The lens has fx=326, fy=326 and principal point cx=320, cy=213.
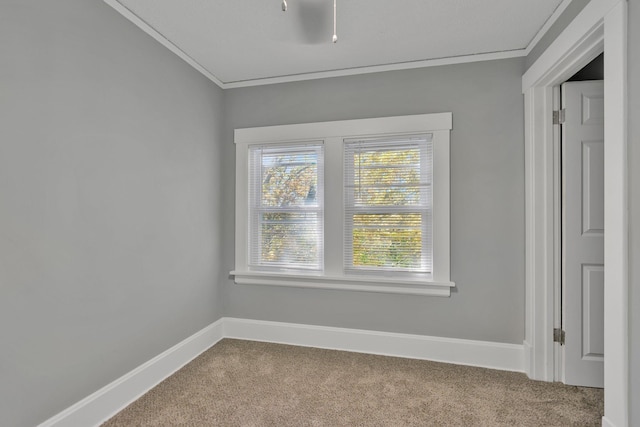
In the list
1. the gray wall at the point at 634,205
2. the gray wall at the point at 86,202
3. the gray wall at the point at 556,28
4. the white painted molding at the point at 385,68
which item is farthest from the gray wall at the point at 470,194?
the gray wall at the point at 86,202

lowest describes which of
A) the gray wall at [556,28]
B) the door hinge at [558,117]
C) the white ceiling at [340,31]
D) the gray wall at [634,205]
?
the gray wall at [634,205]

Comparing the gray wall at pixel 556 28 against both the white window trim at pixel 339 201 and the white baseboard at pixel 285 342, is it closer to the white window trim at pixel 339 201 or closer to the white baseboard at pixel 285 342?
the white window trim at pixel 339 201

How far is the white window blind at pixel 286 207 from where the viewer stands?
3.01m

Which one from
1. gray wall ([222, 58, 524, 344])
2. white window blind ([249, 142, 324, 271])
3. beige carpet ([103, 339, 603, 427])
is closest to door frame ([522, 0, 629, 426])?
gray wall ([222, 58, 524, 344])

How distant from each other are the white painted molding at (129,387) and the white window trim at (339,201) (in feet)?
2.32

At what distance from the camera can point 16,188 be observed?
4.88 feet

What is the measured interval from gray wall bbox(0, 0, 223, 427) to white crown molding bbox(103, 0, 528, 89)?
2.4 inches

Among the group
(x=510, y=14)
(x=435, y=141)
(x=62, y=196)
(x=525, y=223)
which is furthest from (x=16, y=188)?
(x=525, y=223)

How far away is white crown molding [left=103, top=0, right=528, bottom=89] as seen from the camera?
2221 millimetres

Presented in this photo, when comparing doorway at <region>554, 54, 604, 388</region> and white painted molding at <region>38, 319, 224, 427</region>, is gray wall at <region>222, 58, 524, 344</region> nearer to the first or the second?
doorway at <region>554, 54, 604, 388</region>

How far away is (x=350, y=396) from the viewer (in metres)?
2.16

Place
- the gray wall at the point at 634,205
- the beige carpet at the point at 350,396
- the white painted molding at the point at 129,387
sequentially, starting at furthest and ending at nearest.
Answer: the beige carpet at the point at 350,396 → the white painted molding at the point at 129,387 → the gray wall at the point at 634,205

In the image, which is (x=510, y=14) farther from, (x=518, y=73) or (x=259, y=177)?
(x=259, y=177)

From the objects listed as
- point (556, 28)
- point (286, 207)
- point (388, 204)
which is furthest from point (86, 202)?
point (556, 28)
